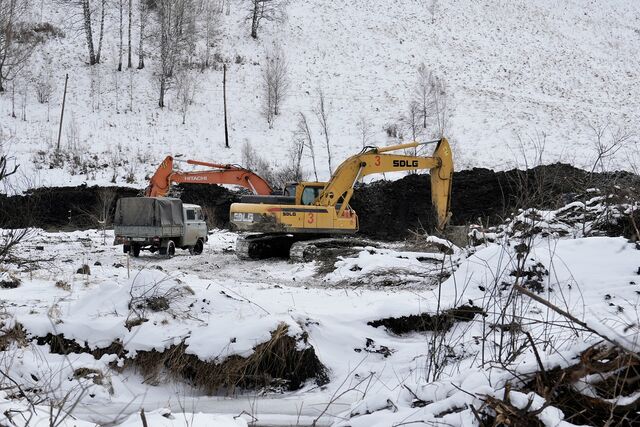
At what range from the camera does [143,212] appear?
16109 mm

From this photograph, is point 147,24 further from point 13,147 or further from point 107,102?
point 13,147

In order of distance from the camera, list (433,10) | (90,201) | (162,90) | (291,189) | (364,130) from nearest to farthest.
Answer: (291,189) → (90,201) → (364,130) → (162,90) → (433,10)

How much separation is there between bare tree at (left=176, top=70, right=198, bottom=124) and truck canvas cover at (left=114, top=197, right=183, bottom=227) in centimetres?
2044

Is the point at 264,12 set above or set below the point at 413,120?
above

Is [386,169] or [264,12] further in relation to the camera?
[264,12]

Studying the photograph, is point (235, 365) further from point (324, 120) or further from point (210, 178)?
point (324, 120)

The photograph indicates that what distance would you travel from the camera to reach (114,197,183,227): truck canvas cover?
1600 centimetres

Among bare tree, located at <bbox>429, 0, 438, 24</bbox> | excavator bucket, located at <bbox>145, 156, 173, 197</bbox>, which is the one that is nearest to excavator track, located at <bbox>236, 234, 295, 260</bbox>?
excavator bucket, located at <bbox>145, 156, 173, 197</bbox>

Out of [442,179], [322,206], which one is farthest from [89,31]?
[442,179]

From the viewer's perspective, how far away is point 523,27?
53625 mm

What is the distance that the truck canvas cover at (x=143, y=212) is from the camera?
1600 centimetres

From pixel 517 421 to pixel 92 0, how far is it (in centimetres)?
5107

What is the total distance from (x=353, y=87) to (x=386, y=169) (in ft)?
89.7

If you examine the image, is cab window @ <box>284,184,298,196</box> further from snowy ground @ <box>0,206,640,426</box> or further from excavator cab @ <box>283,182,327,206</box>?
snowy ground @ <box>0,206,640,426</box>
